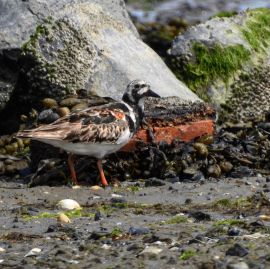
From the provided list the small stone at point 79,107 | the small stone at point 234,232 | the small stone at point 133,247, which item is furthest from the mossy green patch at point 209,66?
the small stone at point 133,247

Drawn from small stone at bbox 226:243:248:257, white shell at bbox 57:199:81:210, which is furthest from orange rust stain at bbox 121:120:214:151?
small stone at bbox 226:243:248:257

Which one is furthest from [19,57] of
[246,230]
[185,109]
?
[246,230]

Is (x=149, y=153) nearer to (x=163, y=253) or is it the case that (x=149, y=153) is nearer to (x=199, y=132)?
(x=199, y=132)

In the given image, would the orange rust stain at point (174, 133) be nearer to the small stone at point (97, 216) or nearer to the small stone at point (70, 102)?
the small stone at point (70, 102)

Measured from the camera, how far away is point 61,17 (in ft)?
32.9

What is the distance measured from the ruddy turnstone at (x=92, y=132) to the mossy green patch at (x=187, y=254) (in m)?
3.05

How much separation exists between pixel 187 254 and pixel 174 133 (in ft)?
11.7

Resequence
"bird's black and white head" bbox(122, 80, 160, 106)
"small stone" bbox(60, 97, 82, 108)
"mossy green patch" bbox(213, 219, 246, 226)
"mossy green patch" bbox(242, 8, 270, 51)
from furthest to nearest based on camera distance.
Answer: "mossy green patch" bbox(242, 8, 270, 51) < "small stone" bbox(60, 97, 82, 108) < "bird's black and white head" bbox(122, 80, 160, 106) < "mossy green patch" bbox(213, 219, 246, 226)

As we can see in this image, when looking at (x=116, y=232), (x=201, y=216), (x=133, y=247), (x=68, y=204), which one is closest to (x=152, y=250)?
(x=133, y=247)

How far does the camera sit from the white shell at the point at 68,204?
721 cm

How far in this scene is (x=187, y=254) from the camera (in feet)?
17.2

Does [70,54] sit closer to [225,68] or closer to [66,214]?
[225,68]

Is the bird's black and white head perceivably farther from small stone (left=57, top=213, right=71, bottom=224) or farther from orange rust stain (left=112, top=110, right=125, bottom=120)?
small stone (left=57, top=213, right=71, bottom=224)

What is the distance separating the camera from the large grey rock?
969cm
